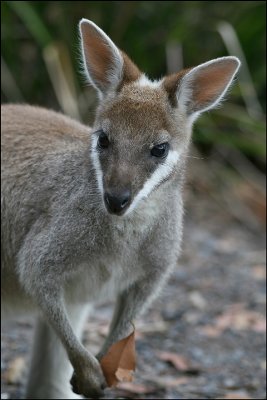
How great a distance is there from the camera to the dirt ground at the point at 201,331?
4.97 m

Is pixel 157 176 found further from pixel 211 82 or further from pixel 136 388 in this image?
pixel 136 388

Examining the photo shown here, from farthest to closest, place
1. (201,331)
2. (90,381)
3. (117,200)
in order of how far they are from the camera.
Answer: (201,331)
(90,381)
(117,200)

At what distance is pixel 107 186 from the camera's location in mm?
3443

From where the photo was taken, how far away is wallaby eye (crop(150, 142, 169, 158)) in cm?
362

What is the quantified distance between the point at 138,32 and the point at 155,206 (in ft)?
15.4

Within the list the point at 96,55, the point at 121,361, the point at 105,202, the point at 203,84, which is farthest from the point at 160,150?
the point at 121,361

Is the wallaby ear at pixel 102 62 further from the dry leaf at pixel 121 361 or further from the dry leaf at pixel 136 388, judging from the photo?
the dry leaf at pixel 136 388

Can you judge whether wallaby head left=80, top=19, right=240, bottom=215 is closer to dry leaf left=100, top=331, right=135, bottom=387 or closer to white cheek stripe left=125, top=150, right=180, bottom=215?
white cheek stripe left=125, top=150, right=180, bottom=215

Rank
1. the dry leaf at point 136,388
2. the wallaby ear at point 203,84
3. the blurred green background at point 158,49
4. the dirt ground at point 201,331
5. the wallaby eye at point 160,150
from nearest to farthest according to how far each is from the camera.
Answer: the wallaby eye at point 160,150
the wallaby ear at point 203,84
the dry leaf at point 136,388
the dirt ground at point 201,331
the blurred green background at point 158,49

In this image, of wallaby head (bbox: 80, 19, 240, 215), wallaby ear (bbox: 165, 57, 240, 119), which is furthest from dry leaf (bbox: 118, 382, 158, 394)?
wallaby ear (bbox: 165, 57, 240, 119)

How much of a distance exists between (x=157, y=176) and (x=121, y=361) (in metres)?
0.95

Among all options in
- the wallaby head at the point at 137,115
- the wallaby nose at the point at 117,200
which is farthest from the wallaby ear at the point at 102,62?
the wallaby nose at the point at 117,200

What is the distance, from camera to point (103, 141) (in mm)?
3662

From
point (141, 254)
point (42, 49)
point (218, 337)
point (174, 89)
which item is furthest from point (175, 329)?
point (42, 49)
